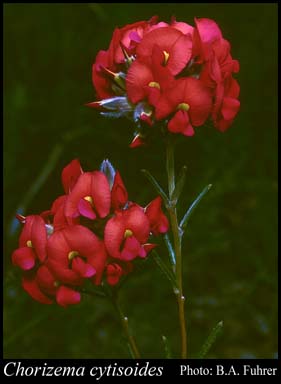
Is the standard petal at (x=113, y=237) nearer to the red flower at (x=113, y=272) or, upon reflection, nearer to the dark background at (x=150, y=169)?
the red flower at (x=113, y=272)

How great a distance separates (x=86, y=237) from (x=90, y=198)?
0.09m

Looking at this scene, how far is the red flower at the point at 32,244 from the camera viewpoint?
161cm

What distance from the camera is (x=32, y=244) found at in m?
1.64

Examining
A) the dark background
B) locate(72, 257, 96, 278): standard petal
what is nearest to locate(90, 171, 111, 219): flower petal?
locate(72, 257, 96, 278): standard petal

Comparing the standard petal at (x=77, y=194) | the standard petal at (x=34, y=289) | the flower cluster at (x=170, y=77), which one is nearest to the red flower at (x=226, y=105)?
the flower cluster at (x=170, y=77)

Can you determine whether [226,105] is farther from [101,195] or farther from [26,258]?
[26,258]

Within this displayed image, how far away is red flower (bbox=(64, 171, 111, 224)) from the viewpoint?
1.59 m

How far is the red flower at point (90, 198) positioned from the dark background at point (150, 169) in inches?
52.3

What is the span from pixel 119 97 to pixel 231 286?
1823 mm

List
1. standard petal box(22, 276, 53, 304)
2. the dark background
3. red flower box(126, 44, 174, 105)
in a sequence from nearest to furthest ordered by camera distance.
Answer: red flower box(126, 44, 174, 105)
standard petal box(22, 276, 53, 304)
the dark background

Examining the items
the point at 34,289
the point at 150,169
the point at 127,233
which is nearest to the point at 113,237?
the point at 127,233

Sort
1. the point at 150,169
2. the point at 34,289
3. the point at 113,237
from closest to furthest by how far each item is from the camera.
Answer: the point at 113,237 < the point at 34,289 < the point at 150,169

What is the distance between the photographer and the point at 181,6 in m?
3.55

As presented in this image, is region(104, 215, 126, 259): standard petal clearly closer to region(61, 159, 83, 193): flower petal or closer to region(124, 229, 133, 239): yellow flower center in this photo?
region(124, 229, 133, 239): yellow flower center
